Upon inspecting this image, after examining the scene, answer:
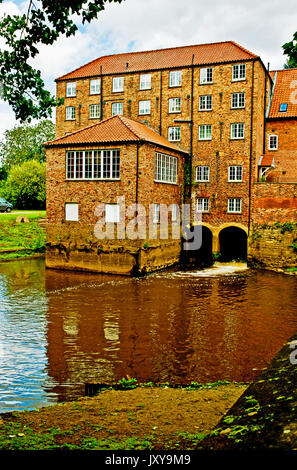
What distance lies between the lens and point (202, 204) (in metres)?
33.1

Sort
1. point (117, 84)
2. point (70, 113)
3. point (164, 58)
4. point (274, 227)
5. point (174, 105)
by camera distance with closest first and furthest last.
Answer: point (274, 227)
point (174, 105)
point (164, 58)
point (117, 84)
point (70, 113)

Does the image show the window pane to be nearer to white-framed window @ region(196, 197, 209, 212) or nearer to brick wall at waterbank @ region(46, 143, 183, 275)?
brick wall at waterbank @ region(46, 143, 183, 275)

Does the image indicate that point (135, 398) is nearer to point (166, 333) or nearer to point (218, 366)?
point (218, 366)

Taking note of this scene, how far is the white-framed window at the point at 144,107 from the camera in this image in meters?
35.3

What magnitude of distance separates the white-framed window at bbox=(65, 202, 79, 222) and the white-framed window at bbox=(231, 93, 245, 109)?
14219 millimetres

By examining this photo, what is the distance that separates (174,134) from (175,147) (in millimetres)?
2546

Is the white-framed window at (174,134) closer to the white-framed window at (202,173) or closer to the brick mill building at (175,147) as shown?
the brick mill building at (175,147)

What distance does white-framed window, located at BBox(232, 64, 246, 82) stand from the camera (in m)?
31.8

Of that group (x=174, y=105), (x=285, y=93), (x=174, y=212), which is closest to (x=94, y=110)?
(x=174, y=105)

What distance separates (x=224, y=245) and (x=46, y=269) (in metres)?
14.9

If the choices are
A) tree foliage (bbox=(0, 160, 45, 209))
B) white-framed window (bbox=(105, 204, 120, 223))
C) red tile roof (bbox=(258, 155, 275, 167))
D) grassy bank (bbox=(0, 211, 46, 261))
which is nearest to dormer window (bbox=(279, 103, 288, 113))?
red tile roof (bbox=(258, 155, 275, 167))

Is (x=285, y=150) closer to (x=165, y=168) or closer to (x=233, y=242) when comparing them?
(x=233, y=242)

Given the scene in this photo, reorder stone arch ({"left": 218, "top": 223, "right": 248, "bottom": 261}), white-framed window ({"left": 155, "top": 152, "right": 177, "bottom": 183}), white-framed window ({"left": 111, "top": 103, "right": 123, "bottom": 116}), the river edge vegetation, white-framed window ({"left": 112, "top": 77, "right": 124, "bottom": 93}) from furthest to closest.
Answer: white-framed window ({"left": 111, "top": 103, "right": 123, "bottom": 116}), white-framed window ({"left": 112, "top": 77, "right": 124, "bottom": 93}), stone arch ({"left": 218, "top": 223, "right": 248, "bottom": 261}), white-framed window ({"left": 155, "top": 152, "right": 177, "bottom": 183}), the river edge vegetation

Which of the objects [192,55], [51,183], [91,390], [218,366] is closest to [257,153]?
[192,55]
